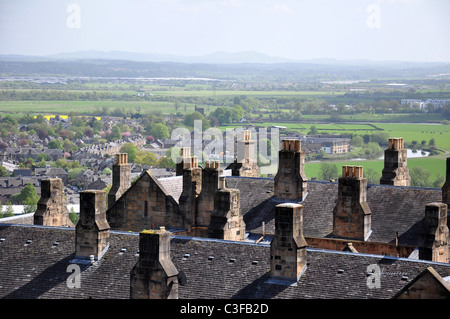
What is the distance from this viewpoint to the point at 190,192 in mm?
53781

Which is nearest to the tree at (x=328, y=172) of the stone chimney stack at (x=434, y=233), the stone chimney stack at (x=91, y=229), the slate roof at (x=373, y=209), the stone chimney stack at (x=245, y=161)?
the stone chimney stack at (x=245, y=161)

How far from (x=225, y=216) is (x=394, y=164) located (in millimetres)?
15618

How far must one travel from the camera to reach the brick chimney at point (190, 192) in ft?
176

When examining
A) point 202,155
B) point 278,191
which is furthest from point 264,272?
point 202,155

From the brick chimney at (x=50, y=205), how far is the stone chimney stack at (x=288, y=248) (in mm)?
17838

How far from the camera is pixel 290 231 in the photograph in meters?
37.5

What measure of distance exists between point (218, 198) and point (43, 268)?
35.2 ft

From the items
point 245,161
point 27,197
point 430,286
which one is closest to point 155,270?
point 430,286

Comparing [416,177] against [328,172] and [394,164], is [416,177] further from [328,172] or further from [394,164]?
[394,164]

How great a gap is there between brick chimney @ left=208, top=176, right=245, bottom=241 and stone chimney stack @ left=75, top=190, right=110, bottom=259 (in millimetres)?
7357

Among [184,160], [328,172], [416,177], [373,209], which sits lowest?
[328,172]

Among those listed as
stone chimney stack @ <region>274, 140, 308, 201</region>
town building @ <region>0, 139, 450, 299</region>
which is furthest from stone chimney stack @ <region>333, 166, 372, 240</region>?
stone chimney stack @ <region>274, 140, 308, 201</region>

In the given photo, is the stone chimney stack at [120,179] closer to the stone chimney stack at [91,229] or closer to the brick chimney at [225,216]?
the brick chimney at [225,216]
